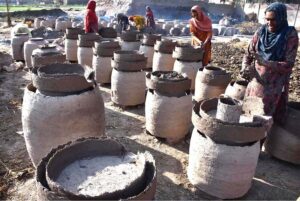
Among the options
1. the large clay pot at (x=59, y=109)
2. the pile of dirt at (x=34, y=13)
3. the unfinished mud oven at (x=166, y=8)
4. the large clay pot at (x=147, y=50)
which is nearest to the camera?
the large clay pot at (x=59, y=109)

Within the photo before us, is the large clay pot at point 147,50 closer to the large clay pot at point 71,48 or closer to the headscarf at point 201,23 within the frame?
the large clay pot at point 71,48

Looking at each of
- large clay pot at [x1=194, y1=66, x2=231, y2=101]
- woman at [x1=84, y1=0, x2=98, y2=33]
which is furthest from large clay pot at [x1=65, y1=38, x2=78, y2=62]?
large clay pot at [x1=194, y1=66, x2=231, y2=101]

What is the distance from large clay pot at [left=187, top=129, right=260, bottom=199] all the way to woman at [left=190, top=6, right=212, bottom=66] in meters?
3.36

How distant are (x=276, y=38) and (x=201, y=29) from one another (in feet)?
9.40

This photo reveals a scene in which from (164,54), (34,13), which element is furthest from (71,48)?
(34,13)

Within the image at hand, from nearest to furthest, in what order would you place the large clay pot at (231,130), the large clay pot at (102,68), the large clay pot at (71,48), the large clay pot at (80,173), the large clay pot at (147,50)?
the large clay pot at (80,173)
the large clay pot at (231,130)
the large clay pot at (102,68)
the large clay pot at (147,50)
the large clay pot at (71,48)

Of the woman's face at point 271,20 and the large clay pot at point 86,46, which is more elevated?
the woman's face at point 271,20

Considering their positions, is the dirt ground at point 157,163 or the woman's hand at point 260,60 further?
the woman's hand at point 260,60

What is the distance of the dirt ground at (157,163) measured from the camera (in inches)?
139

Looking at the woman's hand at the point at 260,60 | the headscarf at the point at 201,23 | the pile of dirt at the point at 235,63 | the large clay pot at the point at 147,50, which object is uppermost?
the headscarf at the point at 201,23

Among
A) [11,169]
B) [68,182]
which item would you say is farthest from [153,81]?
[68,182]

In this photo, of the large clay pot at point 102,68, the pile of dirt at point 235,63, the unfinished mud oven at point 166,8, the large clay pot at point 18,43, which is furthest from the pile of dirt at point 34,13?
the large clay pot at point 102,68

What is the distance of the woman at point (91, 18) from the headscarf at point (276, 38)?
5.25 metres

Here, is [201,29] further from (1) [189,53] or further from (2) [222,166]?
(2) [222,166]
